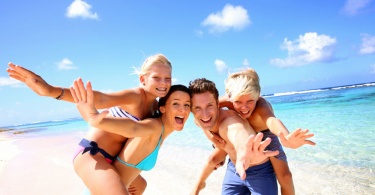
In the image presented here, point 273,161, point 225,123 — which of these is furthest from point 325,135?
point 225,123

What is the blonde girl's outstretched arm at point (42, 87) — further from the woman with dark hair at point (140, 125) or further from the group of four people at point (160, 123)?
the woman with dark hair at point (140, 125)

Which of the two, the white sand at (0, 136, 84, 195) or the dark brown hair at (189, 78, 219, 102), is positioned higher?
the dark brown hair at (189, 78, 219, 102)

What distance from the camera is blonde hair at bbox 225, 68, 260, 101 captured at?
335 centimetres

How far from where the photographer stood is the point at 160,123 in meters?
3.29

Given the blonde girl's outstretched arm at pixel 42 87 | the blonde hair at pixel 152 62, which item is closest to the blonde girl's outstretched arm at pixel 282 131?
the blonde hair at pixel 152 62

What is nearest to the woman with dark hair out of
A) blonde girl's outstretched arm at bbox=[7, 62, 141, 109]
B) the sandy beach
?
blonde girl's outstretched arm at bbox=[7, 62, 141, 109]

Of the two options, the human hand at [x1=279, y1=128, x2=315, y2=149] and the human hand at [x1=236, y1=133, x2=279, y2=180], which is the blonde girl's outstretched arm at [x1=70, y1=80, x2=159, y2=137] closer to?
the human hand at [x1=236, y1=133, x2=279, y2=180]

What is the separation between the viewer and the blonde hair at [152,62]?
141 inches

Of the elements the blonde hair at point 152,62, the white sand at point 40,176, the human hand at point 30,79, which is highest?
the blonde hair at point 152,62

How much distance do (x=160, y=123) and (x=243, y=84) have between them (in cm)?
108

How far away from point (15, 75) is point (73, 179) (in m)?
4.25

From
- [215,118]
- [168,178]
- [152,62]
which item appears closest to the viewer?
[215,118]

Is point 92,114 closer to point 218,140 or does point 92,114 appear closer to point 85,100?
point 85,100

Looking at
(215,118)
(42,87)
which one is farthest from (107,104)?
(215,118)
